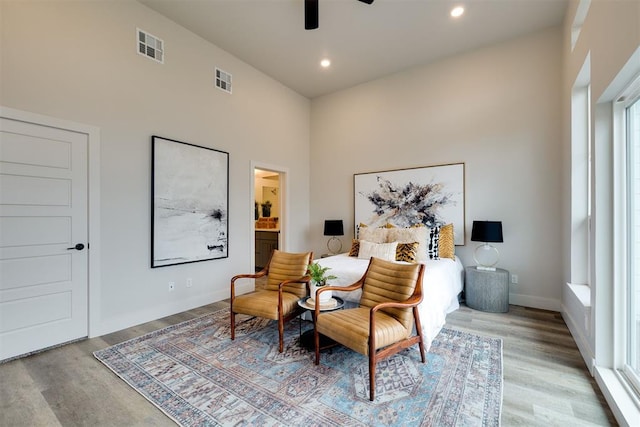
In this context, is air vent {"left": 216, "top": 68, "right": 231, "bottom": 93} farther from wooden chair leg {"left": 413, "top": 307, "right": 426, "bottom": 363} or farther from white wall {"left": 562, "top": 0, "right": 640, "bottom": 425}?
white wall {"left": 562, "top": 0, "right": 640, "bottom": 425}

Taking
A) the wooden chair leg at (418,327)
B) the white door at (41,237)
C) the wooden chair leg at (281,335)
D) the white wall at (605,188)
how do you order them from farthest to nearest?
1. the wooden chair leg at (281,335)
2. the white door at (41,237)
3. the wooden chair leg at (418,327)
4. the white wall at (605,188)

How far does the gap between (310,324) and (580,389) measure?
2379 mm

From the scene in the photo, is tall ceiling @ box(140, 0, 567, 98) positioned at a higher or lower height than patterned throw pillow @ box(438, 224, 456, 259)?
higher

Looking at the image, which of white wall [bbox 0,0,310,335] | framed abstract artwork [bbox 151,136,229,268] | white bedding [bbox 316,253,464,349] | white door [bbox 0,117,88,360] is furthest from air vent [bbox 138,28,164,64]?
white bedding [bbox 316,253,464,349]

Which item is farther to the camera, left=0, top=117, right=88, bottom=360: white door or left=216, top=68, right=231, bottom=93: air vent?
left=216, top=68, right=231, bottom=93: air vent

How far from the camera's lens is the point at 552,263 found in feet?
12.1

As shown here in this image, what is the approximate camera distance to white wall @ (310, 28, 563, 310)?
146 inches

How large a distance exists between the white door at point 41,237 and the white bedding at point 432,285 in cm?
269

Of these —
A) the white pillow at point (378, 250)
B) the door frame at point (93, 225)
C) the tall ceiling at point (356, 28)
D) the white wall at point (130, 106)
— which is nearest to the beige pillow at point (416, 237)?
the white pillow at point (378, 250)

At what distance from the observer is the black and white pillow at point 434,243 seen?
13.0ft

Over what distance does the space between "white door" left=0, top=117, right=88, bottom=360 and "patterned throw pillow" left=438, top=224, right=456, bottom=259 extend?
4.39m

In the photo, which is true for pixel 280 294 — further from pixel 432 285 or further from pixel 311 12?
pixel 311 12

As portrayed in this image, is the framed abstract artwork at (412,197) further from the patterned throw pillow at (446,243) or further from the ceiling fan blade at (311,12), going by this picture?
the ceiling fan blade at (311,12)

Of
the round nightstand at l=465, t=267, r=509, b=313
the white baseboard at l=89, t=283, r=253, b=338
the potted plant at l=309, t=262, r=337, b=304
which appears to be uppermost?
the potted plant at l=309, t=262, r=337, b=304
